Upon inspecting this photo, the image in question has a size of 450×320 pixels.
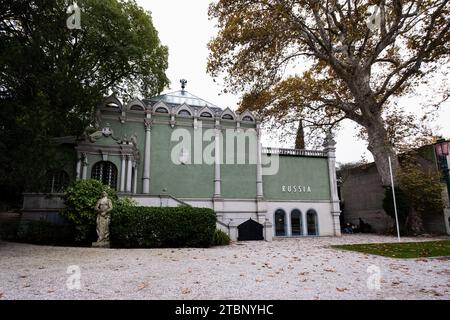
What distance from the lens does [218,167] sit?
71.7 feet

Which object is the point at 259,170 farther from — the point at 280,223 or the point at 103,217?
the point at 103,217

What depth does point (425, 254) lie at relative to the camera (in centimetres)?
1031

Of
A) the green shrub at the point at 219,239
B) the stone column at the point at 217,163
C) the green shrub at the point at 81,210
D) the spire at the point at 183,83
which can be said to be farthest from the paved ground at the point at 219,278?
the spire at the point at 183,83

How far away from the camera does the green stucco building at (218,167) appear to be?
18.2 metres

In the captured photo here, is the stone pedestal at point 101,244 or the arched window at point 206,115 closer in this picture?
the stone pedestal at point 101,244

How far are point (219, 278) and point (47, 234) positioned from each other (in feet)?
38.8

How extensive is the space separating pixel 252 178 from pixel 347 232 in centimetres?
1202

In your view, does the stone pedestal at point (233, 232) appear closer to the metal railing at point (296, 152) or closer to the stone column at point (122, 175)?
the stone column at point (122, 175)

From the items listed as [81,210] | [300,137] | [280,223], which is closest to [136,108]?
[81,210]

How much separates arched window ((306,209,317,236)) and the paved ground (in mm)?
14337

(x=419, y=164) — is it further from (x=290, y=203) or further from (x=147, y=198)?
(x=147, y=198)

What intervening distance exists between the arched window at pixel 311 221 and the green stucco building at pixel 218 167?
0.08 metres

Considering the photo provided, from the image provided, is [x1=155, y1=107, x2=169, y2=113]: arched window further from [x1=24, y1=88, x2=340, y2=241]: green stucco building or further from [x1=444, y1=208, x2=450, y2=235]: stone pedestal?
[x1=444, y1=208, x2=450, y2=235]: stone pedestal
